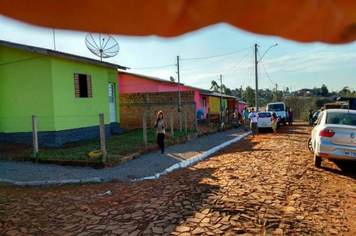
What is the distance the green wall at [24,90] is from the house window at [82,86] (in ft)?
4.63

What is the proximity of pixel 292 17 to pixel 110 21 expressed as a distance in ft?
3.44

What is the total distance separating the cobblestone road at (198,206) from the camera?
3180 millimetres

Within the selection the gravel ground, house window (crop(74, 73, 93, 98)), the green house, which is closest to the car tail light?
the gravel ground

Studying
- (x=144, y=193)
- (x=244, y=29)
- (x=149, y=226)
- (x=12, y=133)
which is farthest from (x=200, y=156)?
(x=12, y=133)

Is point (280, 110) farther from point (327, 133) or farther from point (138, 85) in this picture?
point (327, 133)

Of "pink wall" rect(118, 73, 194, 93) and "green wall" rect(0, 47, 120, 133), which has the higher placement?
"pink wall" rect(118, 73, 194, 93)

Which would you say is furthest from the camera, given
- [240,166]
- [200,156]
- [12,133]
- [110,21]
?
[12,133]

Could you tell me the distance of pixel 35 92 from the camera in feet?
33.2

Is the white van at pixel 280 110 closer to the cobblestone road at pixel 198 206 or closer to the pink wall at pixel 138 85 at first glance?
the pink wall at pixel 138 85

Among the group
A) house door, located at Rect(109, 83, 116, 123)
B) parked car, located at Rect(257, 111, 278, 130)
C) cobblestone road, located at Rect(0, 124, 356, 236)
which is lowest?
cobblestone road, located at Rect(0, 124, 356, 236)

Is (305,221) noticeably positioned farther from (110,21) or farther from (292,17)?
(110,21)

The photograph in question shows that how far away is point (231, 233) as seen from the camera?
117 inches

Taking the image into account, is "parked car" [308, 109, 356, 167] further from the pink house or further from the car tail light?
the pink house

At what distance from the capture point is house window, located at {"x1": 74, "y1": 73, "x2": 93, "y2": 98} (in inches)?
443
